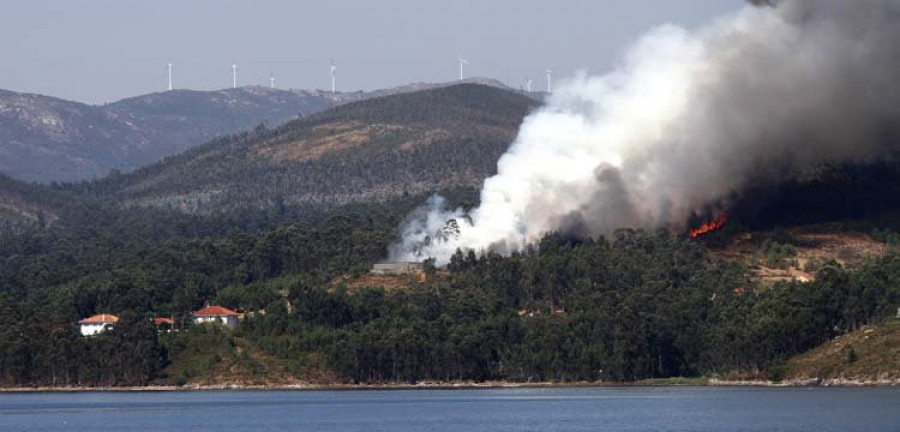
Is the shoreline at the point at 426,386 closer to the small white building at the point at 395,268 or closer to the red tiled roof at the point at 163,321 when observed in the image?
the red tiled roof at the point at 163,321

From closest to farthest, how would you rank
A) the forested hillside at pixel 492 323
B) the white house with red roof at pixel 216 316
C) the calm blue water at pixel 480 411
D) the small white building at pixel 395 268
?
the calm blue water at pixel 480 411 → the forested hillside at pixel 492 323 → the white house with red roof at pixel 216 316 → the small white building at pixel 395 268

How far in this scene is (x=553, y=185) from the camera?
186875mm

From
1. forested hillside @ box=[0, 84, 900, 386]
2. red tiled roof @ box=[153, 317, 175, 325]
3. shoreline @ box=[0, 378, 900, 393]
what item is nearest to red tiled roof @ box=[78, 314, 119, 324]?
forested hillside @ box=[0, 84, 900, 386]

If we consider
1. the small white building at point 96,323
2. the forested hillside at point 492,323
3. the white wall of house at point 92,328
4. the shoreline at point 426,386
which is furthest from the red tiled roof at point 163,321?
the shoreline at point 426,386

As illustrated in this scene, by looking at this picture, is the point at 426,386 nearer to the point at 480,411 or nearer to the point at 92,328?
the point at 92,328

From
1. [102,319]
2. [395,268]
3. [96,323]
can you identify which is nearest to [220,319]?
[102,319]

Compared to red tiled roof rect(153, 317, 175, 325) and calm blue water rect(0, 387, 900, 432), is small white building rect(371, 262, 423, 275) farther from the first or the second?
calm blue water rect(0, 387, 900, 432)

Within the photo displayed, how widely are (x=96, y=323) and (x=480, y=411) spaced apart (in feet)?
216

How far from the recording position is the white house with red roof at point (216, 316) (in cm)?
18100

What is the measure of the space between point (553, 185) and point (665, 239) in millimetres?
15351

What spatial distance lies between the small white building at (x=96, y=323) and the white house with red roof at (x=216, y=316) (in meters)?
7.72

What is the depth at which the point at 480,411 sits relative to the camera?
129 metres

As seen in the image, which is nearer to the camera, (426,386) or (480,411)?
(480,411)

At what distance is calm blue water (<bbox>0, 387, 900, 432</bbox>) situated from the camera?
371 ft
